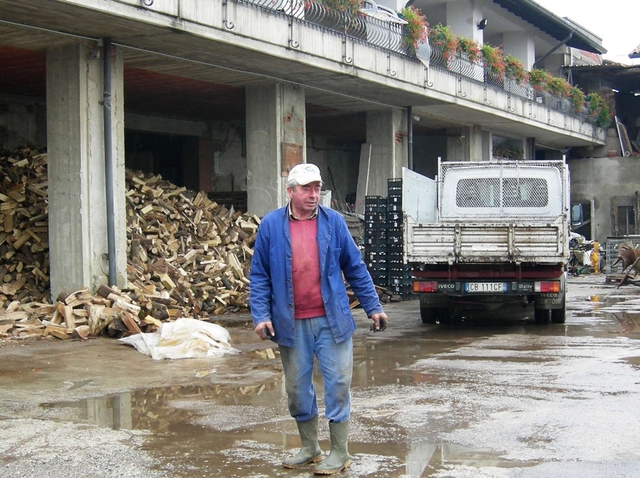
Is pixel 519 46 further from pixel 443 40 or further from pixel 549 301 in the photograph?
pixel 549 301

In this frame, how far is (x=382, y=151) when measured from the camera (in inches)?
953

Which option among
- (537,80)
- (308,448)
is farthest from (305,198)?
(537,80)

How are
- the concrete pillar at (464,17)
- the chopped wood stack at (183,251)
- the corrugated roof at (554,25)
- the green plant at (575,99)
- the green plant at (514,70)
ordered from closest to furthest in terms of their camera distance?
1. the chopped wood stack at (183,251)
2. the green plant at (514,70)
3. the concrete pillar at (464,17)
4. the corrugated roof at (554,25)
5. the green plant at (575,99)

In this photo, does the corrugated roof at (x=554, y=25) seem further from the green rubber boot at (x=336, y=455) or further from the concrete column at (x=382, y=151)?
the green rubber boot at (x=336, y=455)

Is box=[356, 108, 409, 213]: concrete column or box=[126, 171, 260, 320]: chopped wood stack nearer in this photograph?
box=[126, 171, 260, 320]: chopped wood stack

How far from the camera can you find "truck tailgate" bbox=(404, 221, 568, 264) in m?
13.4

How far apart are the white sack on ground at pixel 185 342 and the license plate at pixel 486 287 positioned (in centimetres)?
416

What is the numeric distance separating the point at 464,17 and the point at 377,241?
13310mm

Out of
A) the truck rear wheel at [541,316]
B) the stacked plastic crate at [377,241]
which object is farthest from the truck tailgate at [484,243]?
the stacked plastic crate at [377,241]

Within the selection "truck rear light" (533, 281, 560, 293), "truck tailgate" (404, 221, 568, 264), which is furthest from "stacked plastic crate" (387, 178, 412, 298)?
"truck rear light" (533, 281, 560, 293)

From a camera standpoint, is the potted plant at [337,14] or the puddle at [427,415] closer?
the puddle at [427,415]

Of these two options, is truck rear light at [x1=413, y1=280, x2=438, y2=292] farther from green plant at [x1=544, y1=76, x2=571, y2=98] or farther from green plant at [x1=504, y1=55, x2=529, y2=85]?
green plant at [x1=544, y1=76, x2=571, y2=98]

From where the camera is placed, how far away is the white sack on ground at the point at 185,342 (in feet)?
35.5

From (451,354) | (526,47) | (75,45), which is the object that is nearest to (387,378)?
(451,354)
